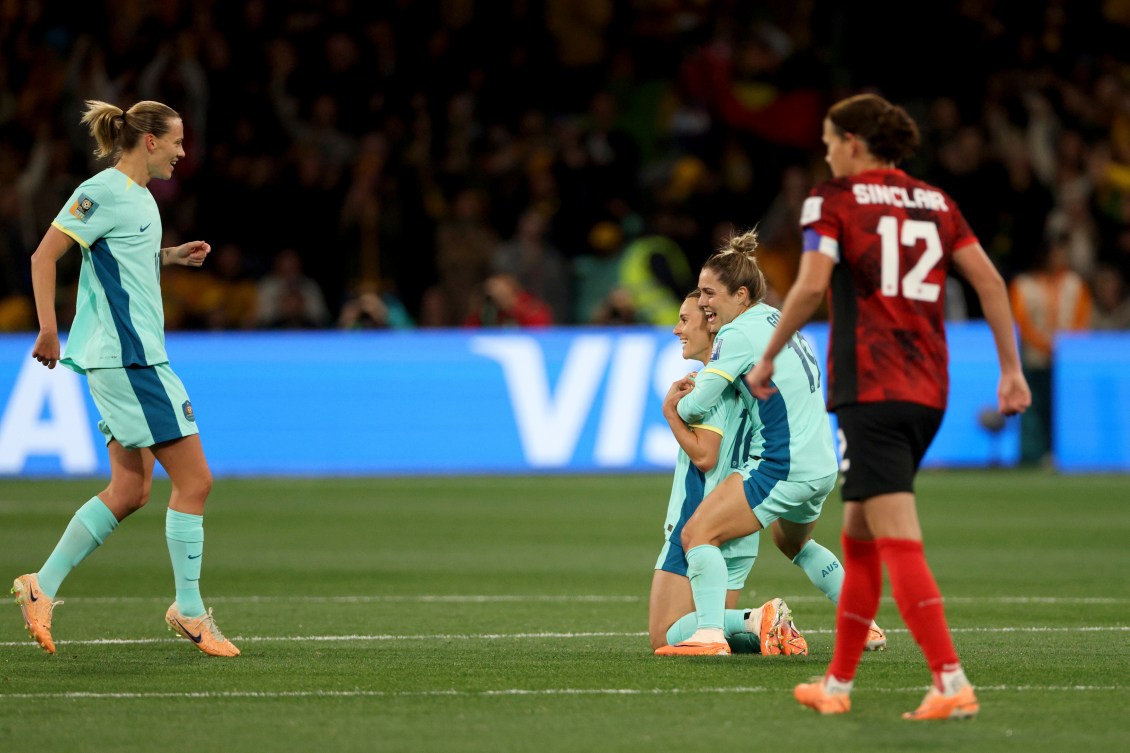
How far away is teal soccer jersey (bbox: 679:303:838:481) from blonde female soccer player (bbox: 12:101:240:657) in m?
2.16

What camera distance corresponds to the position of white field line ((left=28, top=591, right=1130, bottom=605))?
31.3 ft

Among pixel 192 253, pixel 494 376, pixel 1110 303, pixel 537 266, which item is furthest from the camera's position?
pixel 537 266

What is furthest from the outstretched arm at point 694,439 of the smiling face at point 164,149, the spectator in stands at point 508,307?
the spectator in stands at point 508,307

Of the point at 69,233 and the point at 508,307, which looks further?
the point at 508,307

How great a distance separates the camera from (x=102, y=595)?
9914mm

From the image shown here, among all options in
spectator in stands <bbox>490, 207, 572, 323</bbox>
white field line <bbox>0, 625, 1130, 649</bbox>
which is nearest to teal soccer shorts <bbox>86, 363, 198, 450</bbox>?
white field line <bbox>0, 625, 1130, 649</bbox>

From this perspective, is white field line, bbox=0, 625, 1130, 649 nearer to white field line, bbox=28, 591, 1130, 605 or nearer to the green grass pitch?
the green grass pitch

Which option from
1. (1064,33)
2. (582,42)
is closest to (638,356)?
(582,42)

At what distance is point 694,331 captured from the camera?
7.89 meters

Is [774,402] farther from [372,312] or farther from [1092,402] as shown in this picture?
[372,312]

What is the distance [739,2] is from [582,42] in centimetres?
225

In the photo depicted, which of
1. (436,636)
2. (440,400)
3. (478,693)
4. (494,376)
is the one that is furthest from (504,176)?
(478,693)

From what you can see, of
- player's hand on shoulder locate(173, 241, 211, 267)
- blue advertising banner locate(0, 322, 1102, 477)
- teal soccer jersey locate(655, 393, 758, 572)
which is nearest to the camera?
teal soccer jersey locate(655, 393, 758, 572)

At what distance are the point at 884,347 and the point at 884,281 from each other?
0.72ft
